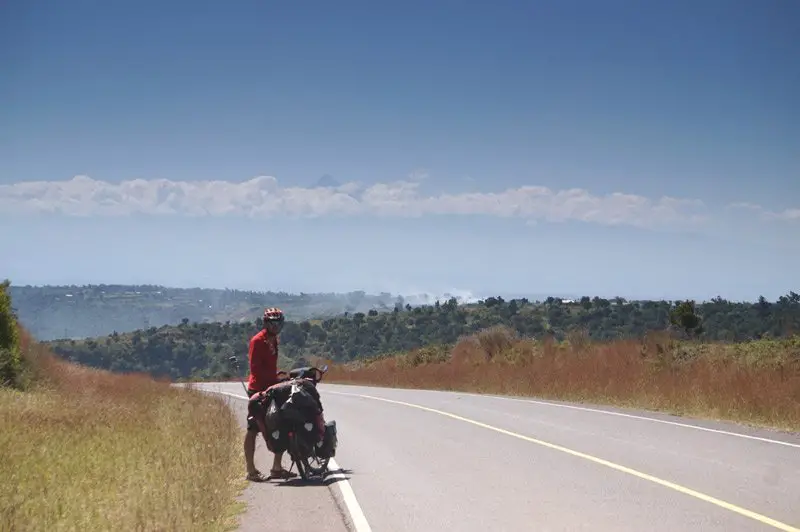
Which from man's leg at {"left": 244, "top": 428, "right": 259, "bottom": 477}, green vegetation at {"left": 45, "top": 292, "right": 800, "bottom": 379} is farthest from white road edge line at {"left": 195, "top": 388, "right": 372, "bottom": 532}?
green vegetation at {"left": 45, "top": 292, "right": 800, "bottom": 379}

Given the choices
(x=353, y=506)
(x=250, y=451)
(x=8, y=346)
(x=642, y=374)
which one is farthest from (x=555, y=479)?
(x=8, y=346)

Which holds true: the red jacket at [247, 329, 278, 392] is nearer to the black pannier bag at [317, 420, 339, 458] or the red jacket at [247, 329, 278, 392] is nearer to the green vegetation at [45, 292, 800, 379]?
the black pannier bag at [317, 420, 339, 458]

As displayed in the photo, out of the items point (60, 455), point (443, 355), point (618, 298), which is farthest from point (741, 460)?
point (618, 298)

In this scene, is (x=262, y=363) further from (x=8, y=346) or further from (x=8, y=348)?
(x=8, y=346)

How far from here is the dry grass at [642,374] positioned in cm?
1759

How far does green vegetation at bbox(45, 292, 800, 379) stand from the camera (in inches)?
2936

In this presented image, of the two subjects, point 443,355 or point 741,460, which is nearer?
point 741,460

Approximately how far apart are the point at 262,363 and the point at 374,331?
3805 inches

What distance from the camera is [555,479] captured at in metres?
10.8

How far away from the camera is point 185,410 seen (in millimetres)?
20125

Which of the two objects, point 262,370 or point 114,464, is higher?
point 262,370

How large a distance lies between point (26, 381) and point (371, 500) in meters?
17.8

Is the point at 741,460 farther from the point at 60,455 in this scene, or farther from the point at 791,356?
the point at 791,356

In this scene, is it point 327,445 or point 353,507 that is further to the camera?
point 327,445
